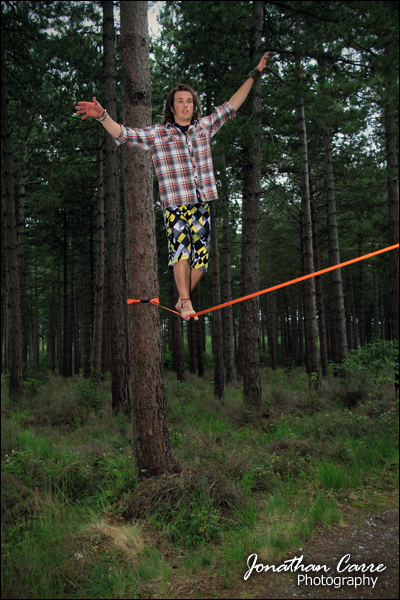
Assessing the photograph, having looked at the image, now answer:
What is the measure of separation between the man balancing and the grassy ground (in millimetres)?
2112

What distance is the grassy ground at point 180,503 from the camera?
11.1ft

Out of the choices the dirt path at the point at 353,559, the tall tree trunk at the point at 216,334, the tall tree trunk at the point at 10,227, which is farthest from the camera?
the tall tree trunk at the point at 216,334

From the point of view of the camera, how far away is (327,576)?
3312mm

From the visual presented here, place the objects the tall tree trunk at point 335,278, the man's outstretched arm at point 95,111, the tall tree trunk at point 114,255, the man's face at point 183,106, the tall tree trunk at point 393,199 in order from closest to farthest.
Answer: the man's outstretched arm at point 95,111
the man's face at point 183,106
the tall tree trunk at point 393,199
the tall tree trunk at point 114,255
the tall tree trunk at point 335,278

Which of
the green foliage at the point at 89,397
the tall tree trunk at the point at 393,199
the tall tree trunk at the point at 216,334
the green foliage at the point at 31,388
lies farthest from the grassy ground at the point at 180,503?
the green foliage at the point at 31,388

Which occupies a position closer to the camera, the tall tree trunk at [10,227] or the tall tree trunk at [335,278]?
the tall tree trunk at [10,227]

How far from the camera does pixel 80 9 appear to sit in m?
11.2

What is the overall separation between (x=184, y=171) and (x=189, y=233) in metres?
0.59

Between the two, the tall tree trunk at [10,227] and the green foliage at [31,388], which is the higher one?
the tall tree trunk at [10,227]

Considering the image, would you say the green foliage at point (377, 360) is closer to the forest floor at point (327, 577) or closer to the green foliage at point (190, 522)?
the forest floor at point (327, 577)

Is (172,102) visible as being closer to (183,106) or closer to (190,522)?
(183,106)

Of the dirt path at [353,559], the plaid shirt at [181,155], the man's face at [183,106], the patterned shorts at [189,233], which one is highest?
the man's face at [183,106]

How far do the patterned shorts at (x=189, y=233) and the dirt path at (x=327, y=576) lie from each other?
2.63 meters

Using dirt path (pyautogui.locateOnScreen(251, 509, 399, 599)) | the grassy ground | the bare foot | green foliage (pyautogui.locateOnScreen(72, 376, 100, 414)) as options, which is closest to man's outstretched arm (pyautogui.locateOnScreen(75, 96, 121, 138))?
the bare foot
